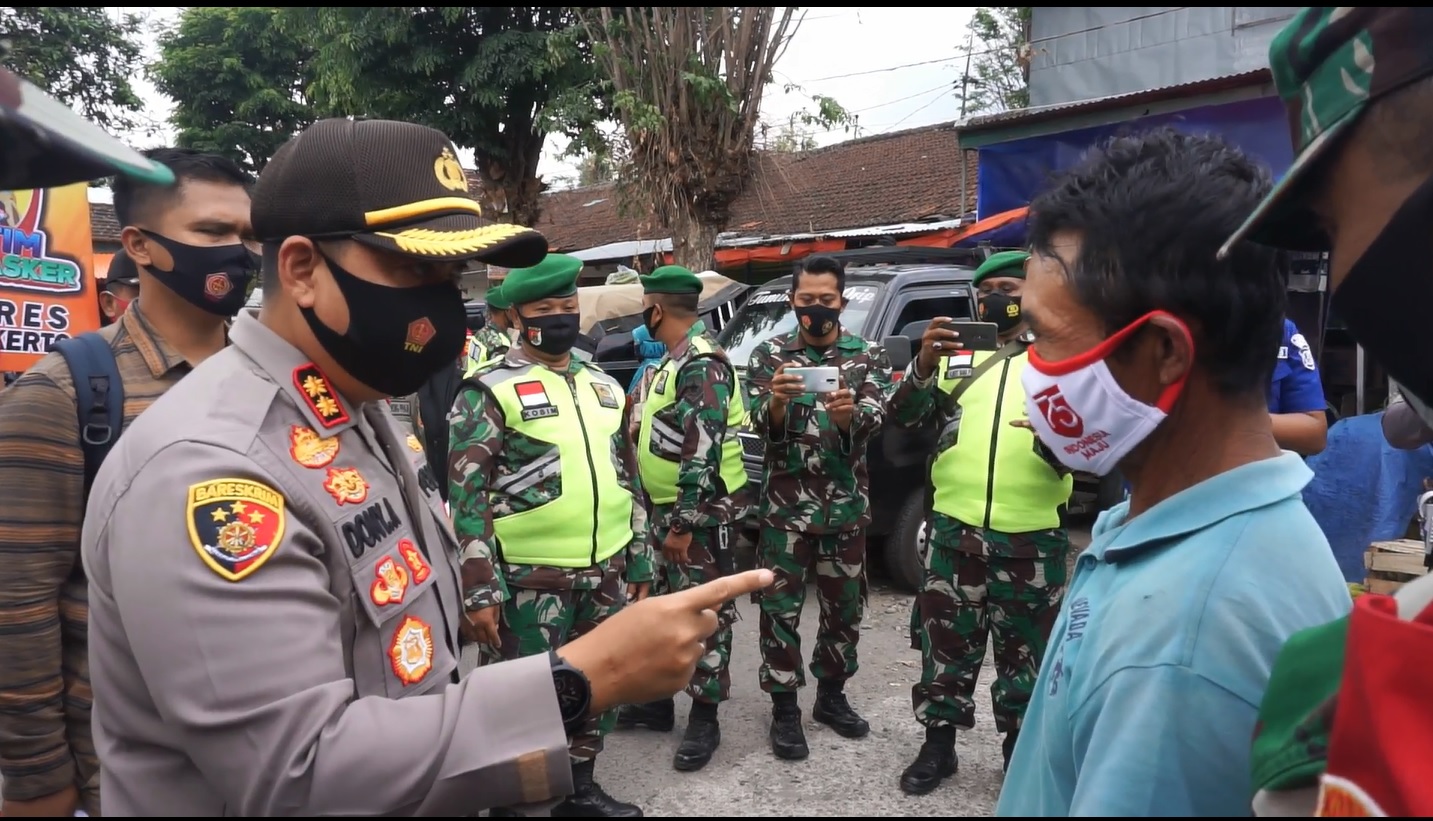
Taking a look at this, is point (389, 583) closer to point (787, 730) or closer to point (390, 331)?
point (390, 331)

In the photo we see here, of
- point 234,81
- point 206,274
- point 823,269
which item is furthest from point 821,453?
point 234,81

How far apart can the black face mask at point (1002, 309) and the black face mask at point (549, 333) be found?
6.51 ft

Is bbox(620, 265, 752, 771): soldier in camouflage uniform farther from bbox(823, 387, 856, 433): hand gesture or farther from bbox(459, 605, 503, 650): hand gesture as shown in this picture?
bbox(459, 605, 503, 650): hand gesture

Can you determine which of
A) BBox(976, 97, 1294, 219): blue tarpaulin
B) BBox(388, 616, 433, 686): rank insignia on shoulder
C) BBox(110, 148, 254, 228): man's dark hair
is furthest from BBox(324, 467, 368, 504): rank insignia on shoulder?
BBox(976, 97, 1294, 219): blue tarpaulin

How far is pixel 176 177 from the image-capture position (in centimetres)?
246

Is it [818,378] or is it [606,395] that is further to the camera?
[818,378]

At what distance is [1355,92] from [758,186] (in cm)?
979

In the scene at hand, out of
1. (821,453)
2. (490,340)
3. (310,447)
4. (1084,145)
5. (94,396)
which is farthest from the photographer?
(1084,145)

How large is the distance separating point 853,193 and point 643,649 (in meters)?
17.6

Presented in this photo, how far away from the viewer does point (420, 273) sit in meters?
1.57

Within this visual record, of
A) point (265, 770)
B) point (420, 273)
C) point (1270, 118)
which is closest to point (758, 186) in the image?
point (1270, 118)

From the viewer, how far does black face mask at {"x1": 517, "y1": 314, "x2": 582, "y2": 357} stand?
3.59 meters

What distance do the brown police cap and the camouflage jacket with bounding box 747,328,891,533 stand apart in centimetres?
299

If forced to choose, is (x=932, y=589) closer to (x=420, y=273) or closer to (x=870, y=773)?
(x=870, y=773)
